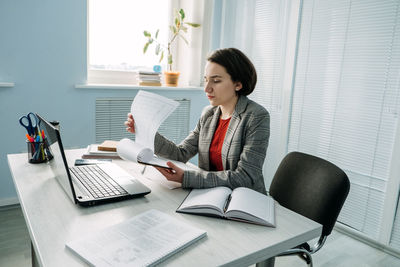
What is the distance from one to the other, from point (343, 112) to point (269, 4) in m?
1.18

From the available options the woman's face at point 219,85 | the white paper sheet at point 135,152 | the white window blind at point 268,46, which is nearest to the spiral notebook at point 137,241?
the white paper sheet at point 135,152

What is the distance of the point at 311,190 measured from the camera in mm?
1315

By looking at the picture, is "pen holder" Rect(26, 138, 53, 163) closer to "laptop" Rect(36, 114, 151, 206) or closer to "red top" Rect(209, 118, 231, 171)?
"laptop" Rect(36, 114, 151, 206)

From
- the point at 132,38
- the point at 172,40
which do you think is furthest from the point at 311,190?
the point at 132,38

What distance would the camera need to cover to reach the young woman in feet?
4.41

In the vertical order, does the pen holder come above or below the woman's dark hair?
below

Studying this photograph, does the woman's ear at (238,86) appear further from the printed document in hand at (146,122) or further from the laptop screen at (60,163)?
the laptop screen at (60,163)

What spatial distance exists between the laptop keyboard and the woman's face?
65cm

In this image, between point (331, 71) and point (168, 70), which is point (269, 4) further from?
point (168, 70)

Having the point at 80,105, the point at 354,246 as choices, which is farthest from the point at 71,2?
the point at 354,246

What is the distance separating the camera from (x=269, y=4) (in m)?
A: 2.76

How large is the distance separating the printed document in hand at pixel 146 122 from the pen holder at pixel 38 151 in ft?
1.11

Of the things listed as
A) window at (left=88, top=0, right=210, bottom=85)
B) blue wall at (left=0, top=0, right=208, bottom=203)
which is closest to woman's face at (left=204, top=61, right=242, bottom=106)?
blue wall at (left=0, top=0, right=208, bottom=203)

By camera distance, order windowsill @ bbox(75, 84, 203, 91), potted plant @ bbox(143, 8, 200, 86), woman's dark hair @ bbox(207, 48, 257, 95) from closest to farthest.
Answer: woman's dark hair @ bbox(207, 48, 257, 95), windowsill @ bbox(75, 84, 203, 91), potted plant @ bbox(143, 8, 200, 86)
